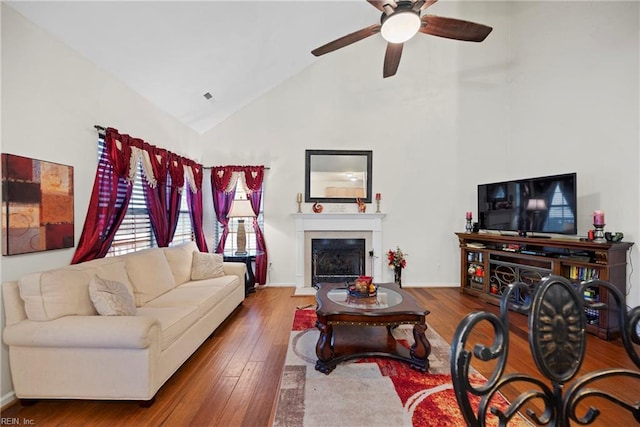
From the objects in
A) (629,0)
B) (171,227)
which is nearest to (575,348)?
(171,227)

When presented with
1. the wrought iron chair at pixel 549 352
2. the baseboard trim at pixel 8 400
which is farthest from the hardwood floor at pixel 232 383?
the wrought iron chair at pixel 549 352

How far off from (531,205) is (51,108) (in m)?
5.33

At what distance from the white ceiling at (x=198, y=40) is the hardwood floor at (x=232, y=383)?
2919 millimetres

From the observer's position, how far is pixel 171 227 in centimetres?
403

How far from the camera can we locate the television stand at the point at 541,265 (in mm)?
3047

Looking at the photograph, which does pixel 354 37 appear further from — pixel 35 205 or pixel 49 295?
pixel 49 295

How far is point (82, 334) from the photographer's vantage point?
191 centimetres

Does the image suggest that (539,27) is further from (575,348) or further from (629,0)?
(575,348)

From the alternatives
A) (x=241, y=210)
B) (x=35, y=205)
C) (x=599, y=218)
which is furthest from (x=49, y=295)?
(x=599, y=218)

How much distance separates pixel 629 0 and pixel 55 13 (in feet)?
18.6

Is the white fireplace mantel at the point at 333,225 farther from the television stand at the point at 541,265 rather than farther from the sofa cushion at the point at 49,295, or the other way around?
the sofa cushion at the point at 49,295

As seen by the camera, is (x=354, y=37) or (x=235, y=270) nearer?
(x=354, y=37)

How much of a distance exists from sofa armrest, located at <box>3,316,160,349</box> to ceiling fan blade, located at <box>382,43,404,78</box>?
312cm

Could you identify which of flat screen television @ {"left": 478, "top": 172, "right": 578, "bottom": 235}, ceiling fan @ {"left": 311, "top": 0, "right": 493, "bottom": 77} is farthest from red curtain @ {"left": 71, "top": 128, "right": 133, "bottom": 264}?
flat screen television @ {"left": 478, "top": 172, "right": 578, "bottom": 235}
